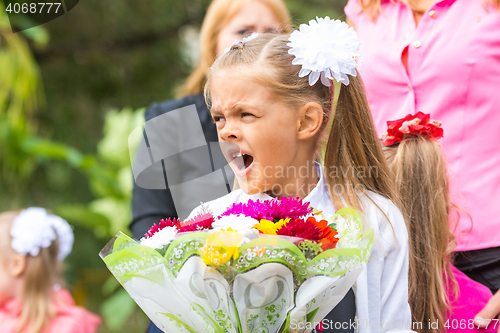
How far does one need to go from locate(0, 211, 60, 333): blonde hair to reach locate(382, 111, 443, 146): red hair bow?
1803mm

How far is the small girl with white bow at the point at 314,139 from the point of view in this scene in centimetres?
137

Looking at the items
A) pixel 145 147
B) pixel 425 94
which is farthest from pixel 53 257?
pixel 425 94

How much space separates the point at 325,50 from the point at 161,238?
69 cm

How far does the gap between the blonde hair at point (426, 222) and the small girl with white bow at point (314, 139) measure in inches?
6.5

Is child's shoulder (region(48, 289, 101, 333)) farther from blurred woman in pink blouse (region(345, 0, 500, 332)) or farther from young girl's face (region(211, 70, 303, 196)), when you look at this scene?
blurred woman in pink blouse (region(345, 0, 500, 332))

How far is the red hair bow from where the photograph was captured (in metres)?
1.65

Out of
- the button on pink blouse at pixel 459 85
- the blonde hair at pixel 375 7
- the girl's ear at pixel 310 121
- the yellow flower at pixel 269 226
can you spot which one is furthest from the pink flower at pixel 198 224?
the blonde hair at pixel 375 7

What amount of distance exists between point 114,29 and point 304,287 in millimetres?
5092

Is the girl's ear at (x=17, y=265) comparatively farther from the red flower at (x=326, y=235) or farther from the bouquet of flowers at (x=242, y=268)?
the red flower at (x=326, y=235)

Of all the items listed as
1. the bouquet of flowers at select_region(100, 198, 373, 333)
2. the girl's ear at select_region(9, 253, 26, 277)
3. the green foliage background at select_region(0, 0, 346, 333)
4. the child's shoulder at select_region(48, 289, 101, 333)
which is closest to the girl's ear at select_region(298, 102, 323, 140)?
the bouquet of flowers at select_region(100, 198, 373, 333)

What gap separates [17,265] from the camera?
8.10 ft

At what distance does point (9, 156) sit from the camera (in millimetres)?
4371

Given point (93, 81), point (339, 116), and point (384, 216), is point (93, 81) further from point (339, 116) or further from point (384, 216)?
point (384, 216)

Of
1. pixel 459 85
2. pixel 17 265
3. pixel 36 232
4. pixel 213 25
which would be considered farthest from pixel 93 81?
pixel 459 85
